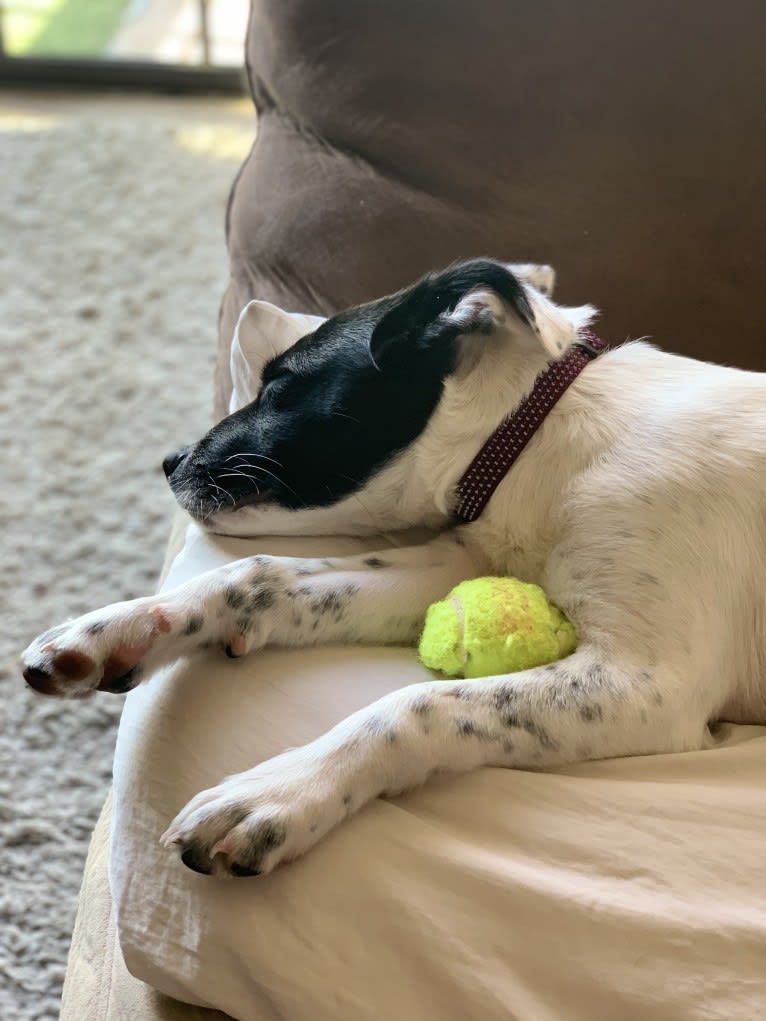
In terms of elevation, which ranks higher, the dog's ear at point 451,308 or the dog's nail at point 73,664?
the dog's ear at point 451,308

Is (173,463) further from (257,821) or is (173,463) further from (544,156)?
(544,156)

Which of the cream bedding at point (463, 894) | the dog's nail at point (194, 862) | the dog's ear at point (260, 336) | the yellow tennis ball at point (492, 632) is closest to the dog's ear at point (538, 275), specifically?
the dog's ear at point (260, 336)

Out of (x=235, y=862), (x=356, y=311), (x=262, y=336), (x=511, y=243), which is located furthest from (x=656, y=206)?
(x=235, y=862)

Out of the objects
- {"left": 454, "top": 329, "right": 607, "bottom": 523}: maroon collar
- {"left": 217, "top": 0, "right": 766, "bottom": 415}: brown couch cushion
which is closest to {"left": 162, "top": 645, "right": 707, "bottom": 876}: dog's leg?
{"left": 454, "top": 329, "right": 607, "bottom": 523}: maroon collar

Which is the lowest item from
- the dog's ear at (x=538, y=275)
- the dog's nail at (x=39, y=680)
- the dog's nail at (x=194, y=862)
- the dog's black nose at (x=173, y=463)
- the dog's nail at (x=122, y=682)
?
the dog's nail at (x=194, y=862)

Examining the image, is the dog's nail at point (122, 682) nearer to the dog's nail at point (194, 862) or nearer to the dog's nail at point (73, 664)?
the dog's nail at point (73, 664)

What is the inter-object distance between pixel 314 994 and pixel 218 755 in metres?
0.31

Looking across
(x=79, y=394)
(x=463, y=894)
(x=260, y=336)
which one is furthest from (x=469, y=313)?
(x=79, y=394)

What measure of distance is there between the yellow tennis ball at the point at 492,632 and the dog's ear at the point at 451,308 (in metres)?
0.38

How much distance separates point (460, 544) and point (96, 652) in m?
0.57

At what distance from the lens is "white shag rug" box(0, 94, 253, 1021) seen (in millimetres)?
2102

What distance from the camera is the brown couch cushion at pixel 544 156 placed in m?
1.93

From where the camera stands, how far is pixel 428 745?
49.0 inches

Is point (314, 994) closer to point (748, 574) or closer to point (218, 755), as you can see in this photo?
point (218, 755)
